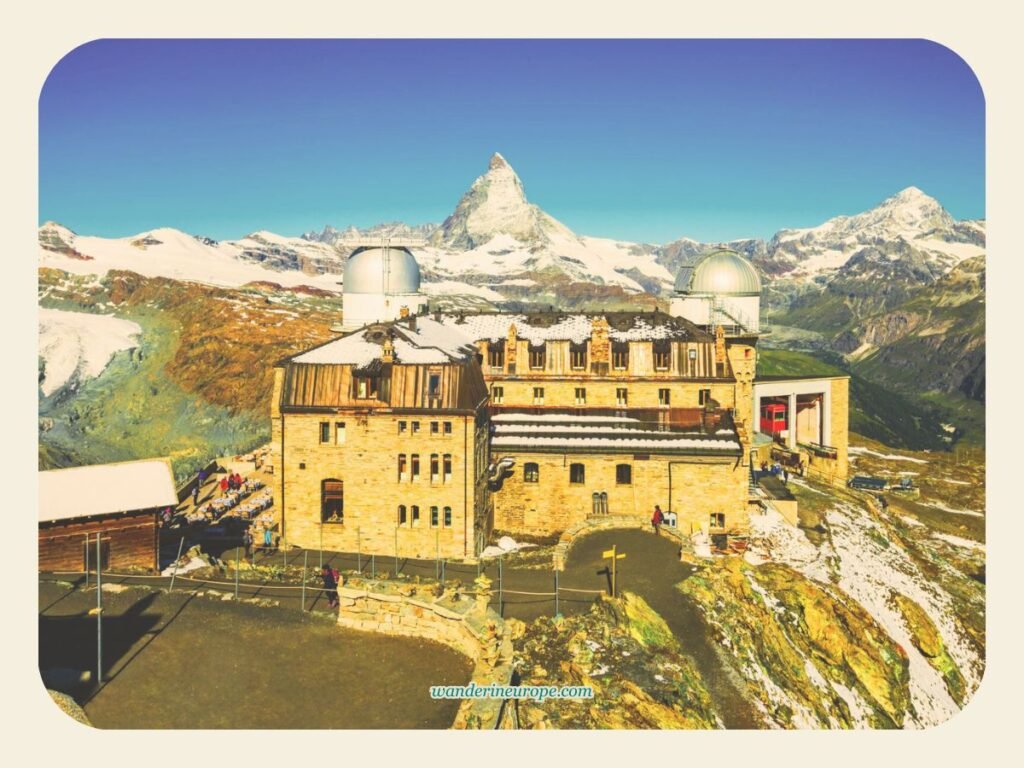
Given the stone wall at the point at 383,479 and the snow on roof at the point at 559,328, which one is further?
the snow on roof at the point at 559,328

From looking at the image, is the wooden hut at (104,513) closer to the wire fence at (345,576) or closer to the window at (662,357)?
the wire fence at (345,576)

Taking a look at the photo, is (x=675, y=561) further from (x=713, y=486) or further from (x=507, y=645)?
(x=507, y=645)

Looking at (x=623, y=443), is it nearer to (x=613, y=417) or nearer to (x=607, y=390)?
(x=613, y=417)

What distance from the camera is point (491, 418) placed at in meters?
48.9

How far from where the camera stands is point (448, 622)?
98.8 ft

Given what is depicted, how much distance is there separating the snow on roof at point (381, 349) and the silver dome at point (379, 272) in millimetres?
9124

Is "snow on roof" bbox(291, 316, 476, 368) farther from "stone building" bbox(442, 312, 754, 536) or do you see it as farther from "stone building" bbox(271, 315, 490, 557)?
"stone building" bbox(442, 312, 754, 536)

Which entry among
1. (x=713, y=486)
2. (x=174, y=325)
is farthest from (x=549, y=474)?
(x=174, y=325)

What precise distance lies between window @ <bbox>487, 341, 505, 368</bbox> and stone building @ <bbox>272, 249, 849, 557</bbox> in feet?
0.25

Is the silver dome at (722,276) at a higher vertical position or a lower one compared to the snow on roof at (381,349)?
higher

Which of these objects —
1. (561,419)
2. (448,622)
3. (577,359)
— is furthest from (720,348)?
(448,622)

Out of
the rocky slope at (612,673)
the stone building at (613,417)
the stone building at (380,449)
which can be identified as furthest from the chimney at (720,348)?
the rocky slope at (612,673)

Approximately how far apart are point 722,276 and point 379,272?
66.8 feet

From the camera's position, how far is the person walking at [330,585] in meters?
34.3
